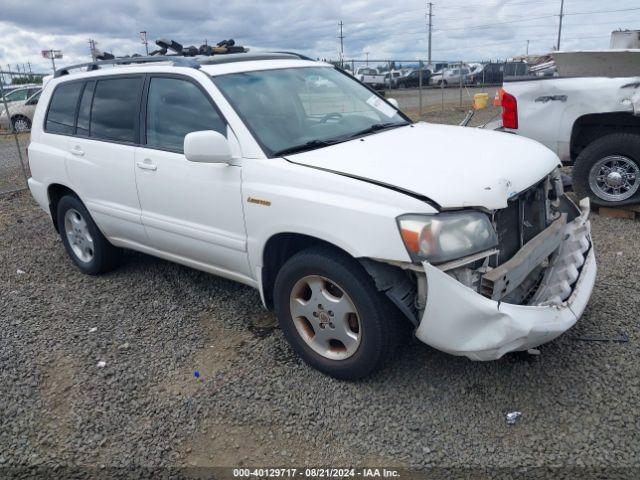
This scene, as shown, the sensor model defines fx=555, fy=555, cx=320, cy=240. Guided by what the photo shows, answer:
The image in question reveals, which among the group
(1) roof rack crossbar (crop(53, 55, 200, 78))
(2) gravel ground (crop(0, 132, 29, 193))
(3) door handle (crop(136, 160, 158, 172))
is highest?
(1) roof rack crossbar (crop(53, 55, 200, 78))

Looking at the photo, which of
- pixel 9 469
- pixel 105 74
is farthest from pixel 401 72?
pixel 9 469

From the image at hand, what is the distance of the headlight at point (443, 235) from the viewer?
2641 mm

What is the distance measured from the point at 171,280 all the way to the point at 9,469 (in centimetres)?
228

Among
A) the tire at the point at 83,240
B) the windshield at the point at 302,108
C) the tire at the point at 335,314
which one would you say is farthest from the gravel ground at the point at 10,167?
the tire at the point at 335,314

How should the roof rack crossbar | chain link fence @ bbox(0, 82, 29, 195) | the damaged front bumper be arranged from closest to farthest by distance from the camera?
the damaged front bumper → the roof rack crossbar → chain link fence @ bbox(0, 82, 29, 195)

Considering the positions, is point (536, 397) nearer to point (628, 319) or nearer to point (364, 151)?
point (628, 319)

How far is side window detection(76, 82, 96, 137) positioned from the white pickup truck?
4285 mm

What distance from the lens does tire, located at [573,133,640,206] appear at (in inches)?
221

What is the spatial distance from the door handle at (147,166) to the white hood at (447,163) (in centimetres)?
122

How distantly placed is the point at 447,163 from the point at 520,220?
55 cm

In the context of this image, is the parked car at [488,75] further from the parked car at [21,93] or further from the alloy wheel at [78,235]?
the alloy wheel at [78,235]

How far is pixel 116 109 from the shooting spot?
435 centimetres

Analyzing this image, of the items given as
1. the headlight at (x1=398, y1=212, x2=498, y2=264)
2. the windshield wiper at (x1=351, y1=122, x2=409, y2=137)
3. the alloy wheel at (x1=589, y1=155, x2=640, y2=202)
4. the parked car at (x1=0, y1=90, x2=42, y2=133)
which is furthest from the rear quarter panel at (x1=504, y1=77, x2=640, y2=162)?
the parked car at (x1=0, y1=90, x2=42, y2=133)

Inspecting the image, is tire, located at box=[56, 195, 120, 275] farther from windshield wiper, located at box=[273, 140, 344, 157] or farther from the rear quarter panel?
the rear quarter panel
